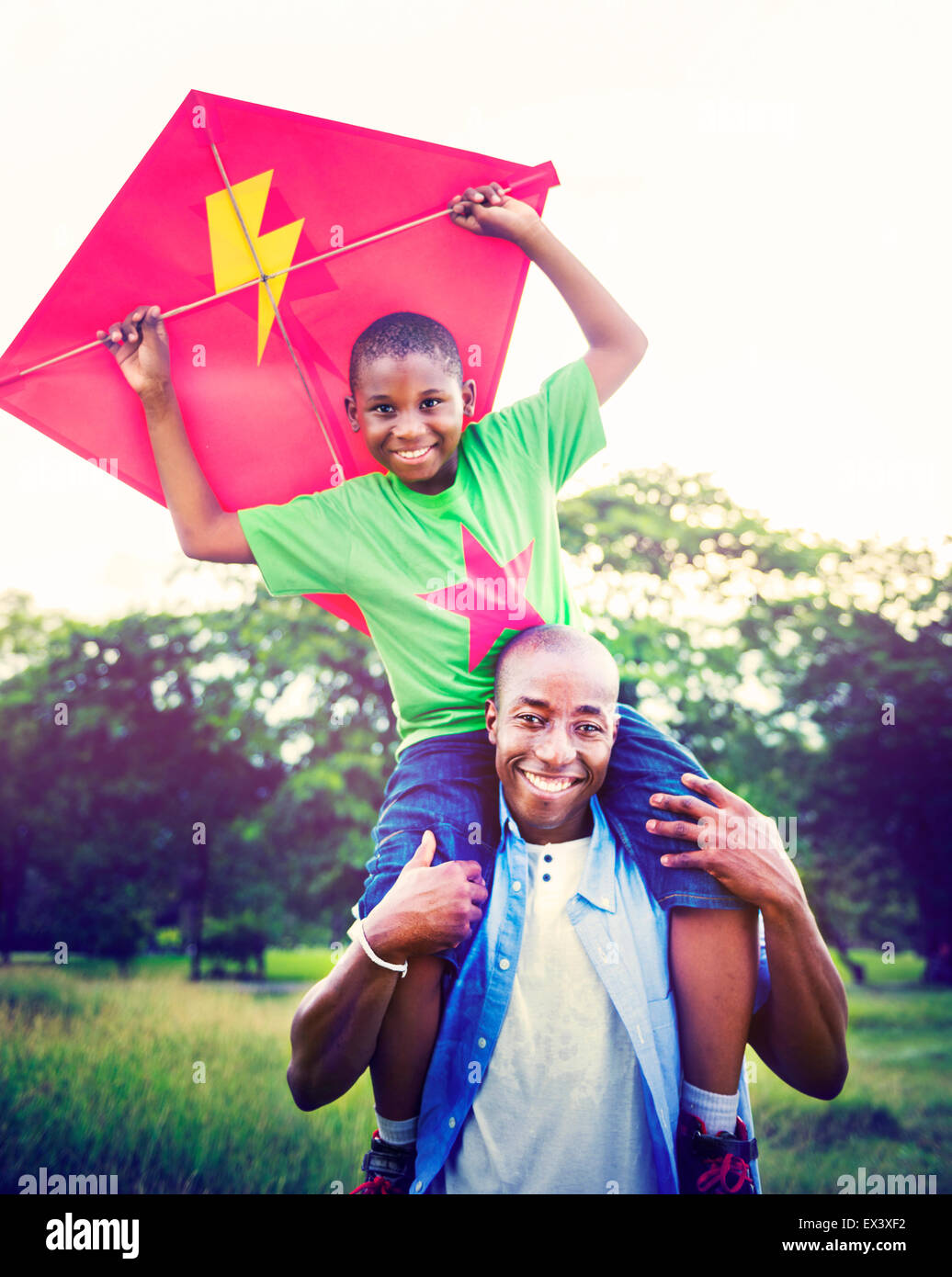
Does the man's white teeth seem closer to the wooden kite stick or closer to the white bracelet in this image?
the white bracelet

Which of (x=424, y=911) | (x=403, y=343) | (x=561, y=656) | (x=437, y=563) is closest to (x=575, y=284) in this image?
(x=403, y=343)

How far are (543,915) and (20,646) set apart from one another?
17.6 feet

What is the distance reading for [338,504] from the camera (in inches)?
100

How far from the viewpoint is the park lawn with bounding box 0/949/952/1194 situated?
3.62 meters

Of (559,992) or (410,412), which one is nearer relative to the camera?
(559,992)

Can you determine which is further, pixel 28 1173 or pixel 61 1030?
pixel 61 1030

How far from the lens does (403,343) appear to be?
246cm

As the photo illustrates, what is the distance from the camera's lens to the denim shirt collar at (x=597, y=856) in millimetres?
2229

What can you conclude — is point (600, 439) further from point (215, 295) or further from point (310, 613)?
point (310, 613)

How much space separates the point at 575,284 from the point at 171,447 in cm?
119

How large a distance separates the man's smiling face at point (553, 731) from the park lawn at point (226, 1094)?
2.40 m

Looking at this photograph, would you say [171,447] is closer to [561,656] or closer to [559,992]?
[561,656]
